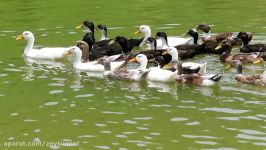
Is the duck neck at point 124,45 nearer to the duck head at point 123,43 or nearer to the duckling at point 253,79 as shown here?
the duck head at point 123,43

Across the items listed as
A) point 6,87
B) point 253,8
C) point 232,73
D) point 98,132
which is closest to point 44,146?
point 98,132

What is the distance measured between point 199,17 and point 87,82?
10.2 meters

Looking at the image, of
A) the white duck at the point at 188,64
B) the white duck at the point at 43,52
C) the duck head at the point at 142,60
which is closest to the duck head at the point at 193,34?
the white duck at the point at 188,64

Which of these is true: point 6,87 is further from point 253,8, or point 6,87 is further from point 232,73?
point 253,8

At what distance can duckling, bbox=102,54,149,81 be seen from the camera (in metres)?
16.9

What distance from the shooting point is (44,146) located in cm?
1215

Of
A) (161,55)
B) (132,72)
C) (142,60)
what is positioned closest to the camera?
(132,72)

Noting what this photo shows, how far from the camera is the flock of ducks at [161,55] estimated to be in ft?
54.0

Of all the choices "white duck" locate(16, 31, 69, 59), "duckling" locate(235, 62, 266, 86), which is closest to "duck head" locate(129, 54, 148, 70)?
"duckling" locate(235, 62, 266, 86)

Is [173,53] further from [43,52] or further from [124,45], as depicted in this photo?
[43,52]

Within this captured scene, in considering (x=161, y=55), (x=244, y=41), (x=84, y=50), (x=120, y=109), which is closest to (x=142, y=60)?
(x=161, y=55)

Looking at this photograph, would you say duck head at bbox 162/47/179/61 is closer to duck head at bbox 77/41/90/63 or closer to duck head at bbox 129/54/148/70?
duck head at bbox 129/54/148/70

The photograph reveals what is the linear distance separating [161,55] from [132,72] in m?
1.76

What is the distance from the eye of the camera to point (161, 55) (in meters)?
18.6
